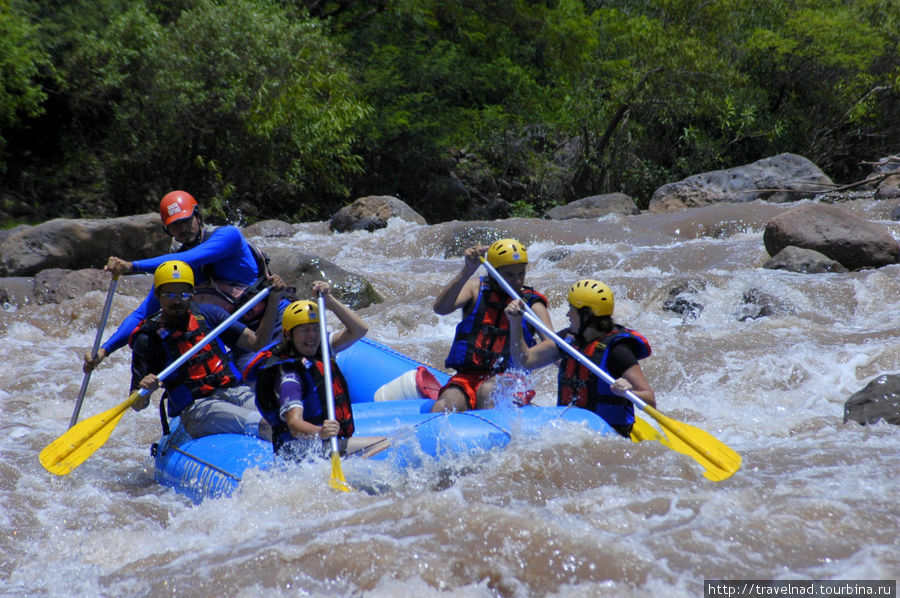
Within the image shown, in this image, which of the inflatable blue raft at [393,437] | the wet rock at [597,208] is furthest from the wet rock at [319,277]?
the wet rock at [597,208]

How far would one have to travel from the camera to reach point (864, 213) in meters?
11.6

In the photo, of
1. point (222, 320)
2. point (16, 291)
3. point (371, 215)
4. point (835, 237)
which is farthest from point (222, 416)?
point (371, 215)

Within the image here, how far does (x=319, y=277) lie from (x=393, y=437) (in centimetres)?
498

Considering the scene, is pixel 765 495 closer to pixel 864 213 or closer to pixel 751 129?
pixel 864 213

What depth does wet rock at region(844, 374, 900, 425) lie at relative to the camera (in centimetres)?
435

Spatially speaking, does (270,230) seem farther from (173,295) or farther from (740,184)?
(173,295)

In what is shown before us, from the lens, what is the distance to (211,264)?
4375 millimetres

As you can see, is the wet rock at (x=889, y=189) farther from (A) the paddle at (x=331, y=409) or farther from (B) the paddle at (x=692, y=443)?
(A) the paddle at (x=331, y=409)

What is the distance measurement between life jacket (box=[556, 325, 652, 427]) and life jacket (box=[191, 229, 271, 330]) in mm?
1628

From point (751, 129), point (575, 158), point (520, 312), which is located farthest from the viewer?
point (575, 158)

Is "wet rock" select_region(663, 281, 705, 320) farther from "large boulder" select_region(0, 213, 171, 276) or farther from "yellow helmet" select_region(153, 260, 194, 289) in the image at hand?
"large boulder" select_region(0, 213, 171, 276)

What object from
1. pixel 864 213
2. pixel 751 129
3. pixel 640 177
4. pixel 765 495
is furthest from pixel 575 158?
pixel 765 495

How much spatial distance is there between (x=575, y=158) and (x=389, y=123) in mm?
4206

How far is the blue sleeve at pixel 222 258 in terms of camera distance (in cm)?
409
